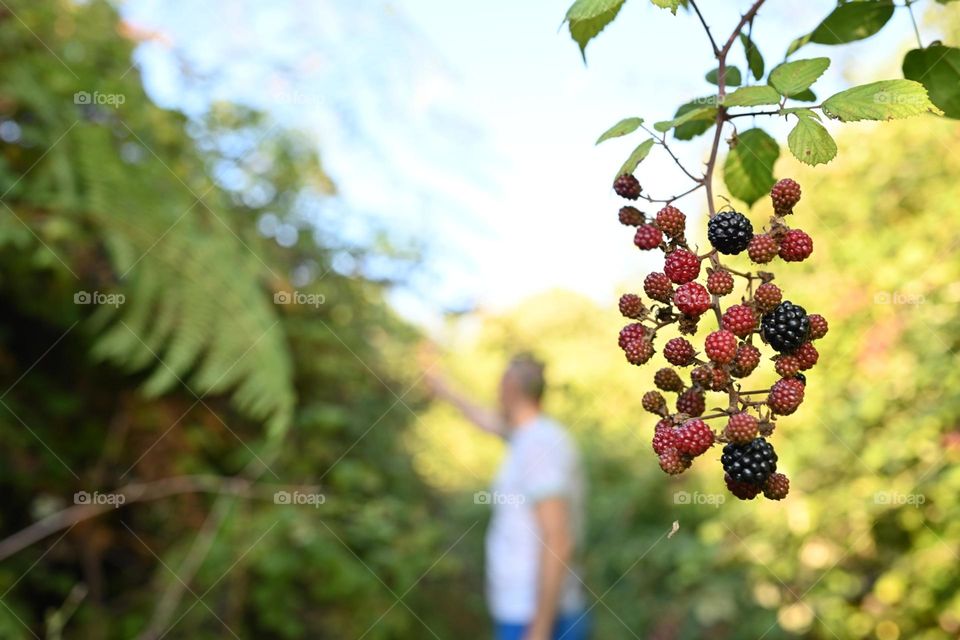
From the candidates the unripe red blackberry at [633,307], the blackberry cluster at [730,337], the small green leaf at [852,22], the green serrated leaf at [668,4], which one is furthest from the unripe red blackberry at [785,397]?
the small green leaf at [852,22]

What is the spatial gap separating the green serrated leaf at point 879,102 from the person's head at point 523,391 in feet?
7.64

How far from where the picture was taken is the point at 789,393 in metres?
0.60

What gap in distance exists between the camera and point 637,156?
0.62 metres

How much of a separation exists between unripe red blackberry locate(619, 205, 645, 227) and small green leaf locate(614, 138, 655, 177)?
0.05 m

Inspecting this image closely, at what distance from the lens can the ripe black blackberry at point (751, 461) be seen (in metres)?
0.59

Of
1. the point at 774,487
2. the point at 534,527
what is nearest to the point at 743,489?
the point at 774,487

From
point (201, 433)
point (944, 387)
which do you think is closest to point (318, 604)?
point (201, 433)

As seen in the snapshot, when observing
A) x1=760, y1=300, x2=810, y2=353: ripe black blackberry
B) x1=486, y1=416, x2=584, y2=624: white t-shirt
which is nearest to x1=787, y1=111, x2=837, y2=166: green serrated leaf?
x1=760, y1=300, x2=810, y2=353: ripe black blackberry

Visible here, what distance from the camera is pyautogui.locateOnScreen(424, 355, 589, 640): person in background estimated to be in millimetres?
2645

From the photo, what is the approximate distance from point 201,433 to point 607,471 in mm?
2778

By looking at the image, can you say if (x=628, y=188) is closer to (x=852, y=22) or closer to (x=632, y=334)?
(x=632, y=334)

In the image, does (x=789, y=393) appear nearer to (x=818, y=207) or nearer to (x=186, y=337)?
(x=186, y=337)

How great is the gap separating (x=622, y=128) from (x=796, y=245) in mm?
148

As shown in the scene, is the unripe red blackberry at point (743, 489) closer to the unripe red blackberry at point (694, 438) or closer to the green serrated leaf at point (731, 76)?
the unripe red blackberry at point (694, 438)
